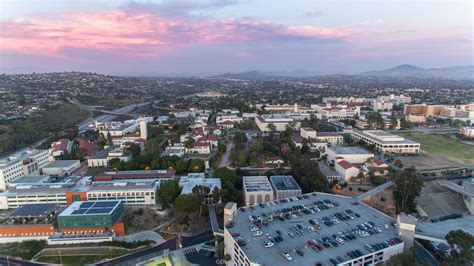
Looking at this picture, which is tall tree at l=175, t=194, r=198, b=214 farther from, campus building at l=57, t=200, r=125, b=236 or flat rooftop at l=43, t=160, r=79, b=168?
flat rooftop at l=43, t=160, r=79, b=168

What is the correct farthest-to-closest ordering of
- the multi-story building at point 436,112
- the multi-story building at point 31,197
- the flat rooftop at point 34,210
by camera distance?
the multi-story building at point 436,112
the multi-story building at point 31,197
the flat rooftop at point 34,210

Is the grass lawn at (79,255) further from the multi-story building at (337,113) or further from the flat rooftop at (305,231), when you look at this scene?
the multi-story building at (337,113)

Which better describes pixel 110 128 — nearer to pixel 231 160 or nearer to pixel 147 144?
pixel 147 144

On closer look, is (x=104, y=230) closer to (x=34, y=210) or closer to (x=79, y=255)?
(x=79, y=255)

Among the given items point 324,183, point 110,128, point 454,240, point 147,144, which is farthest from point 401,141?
point 110,128

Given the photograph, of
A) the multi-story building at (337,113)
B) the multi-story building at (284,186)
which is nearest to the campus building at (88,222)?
the multi-story building at (284,186)

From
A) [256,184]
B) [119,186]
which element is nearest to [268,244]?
[256,184]
